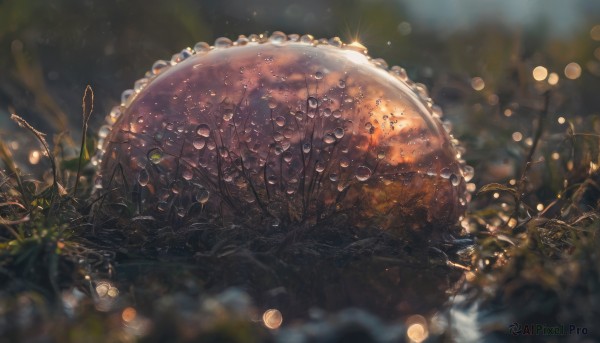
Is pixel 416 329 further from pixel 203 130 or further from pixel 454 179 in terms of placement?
pixel 203 130

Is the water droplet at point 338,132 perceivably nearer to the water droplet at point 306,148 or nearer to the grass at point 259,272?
the water droplet at point 306,148

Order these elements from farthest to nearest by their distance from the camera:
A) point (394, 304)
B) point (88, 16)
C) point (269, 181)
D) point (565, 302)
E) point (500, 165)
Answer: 1. point (88, 16)
2. point (500, 165)
3. point (269, 181)
4. point (394, 304)
5. point (565, 302)

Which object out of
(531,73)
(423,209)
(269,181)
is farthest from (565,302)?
(531,73)

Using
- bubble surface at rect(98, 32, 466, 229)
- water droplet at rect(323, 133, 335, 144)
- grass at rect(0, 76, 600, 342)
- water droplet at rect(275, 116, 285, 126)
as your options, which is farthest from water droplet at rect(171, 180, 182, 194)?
water droplet at rect(323, 133, 335, 144)

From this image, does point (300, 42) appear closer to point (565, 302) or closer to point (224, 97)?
point (224, 97)

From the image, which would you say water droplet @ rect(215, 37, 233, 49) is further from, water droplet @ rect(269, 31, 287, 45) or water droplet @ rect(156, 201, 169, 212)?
water droplet @ rect(156, 201, 169, 212)

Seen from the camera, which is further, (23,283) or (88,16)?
(88,16)

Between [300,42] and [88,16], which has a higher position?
[300,42]

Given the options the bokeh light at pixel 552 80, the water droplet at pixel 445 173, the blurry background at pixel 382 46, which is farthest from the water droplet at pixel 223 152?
the bokeh light at pixel 552 80
